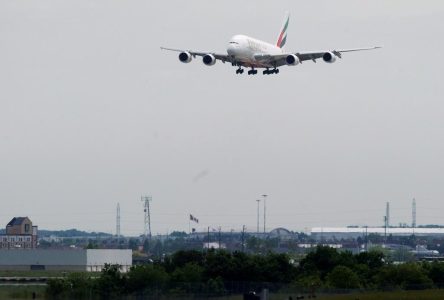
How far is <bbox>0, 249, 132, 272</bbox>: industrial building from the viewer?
514ft

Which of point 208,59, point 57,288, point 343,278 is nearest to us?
point 57,288

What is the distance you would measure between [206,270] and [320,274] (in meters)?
11.9

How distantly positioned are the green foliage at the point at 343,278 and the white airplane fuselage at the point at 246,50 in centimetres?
2172

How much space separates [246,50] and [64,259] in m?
56.4

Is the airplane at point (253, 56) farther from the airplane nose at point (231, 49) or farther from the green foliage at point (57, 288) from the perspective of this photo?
the green foliage at point (57, 288)

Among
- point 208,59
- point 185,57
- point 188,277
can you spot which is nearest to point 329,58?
point 208,59

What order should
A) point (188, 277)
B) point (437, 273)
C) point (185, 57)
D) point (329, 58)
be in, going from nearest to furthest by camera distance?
point (188, 277) < point (329, 58) < point (437, 273) < point (185, 57)

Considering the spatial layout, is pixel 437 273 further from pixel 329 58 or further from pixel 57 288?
pixel 57 288

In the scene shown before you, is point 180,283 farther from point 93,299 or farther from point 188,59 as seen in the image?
point 188,59

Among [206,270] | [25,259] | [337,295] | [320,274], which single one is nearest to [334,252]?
[320,274]

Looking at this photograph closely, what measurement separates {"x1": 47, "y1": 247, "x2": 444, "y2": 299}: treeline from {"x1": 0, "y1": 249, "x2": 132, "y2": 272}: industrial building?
37.2 meters

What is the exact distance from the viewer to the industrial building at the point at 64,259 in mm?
156625

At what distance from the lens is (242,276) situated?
110688 millimetres

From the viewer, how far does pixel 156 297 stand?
82.8m
